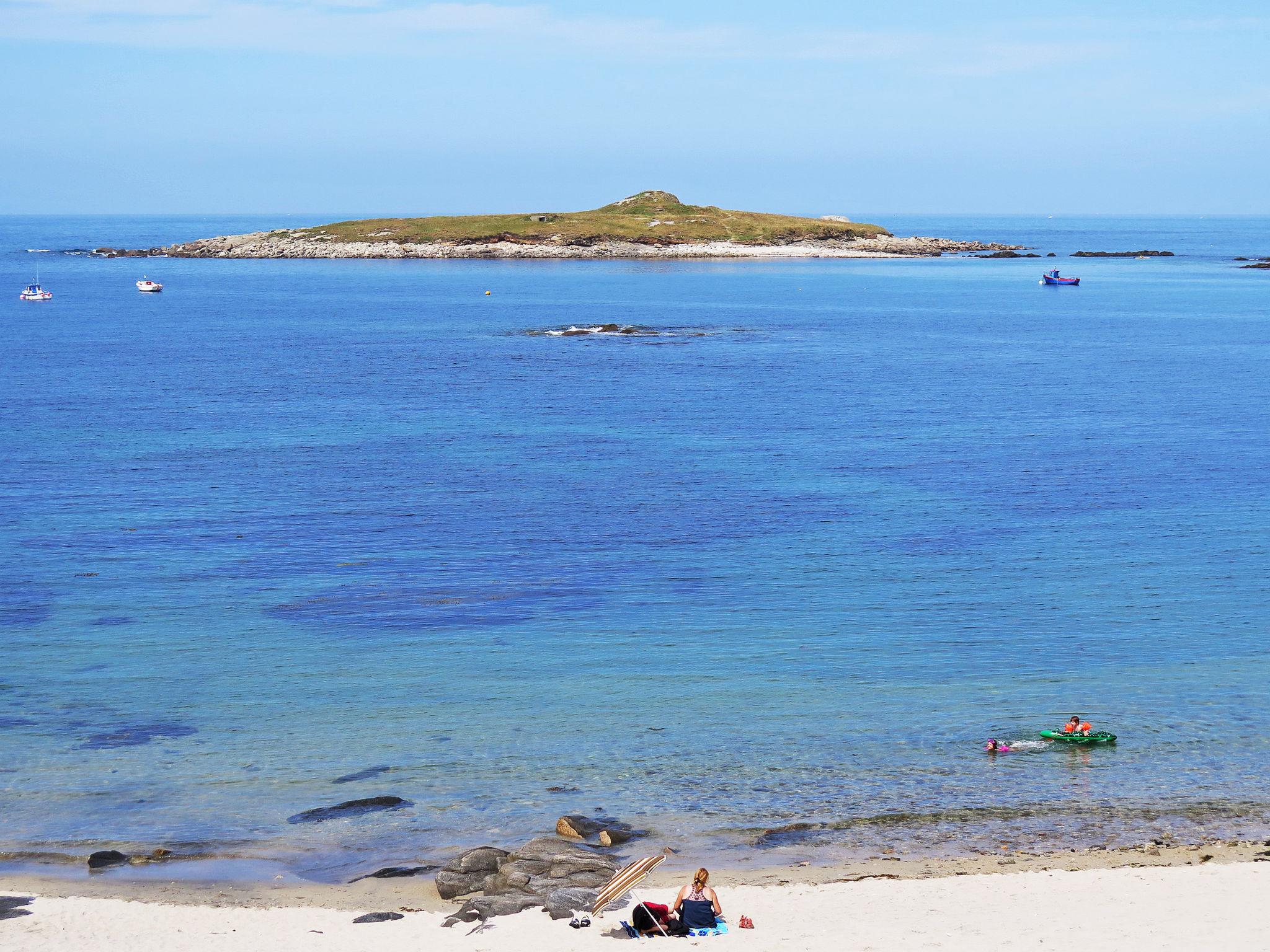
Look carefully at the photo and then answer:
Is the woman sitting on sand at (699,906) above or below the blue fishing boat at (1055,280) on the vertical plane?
below

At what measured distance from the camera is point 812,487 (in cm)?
5894

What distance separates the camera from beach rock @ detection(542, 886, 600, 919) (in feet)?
72.0

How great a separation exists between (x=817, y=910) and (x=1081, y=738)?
11.6 meters

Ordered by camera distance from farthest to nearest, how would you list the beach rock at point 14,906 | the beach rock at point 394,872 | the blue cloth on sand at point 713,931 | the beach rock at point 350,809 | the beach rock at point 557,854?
the beach rock at point 350,809, the beach rock at point 394,872, the beach rock at point 557,854, the beach rock at point 14,906, the blue cloth on sand at point 713,931

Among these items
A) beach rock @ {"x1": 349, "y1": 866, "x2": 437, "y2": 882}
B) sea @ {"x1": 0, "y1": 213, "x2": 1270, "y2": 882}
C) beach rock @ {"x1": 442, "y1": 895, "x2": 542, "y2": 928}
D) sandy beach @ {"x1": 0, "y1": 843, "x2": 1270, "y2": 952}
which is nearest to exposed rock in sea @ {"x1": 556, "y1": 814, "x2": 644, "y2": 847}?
sea @ {"x1": 0, "y1": 213, "x2": 1270, "y2": 882}

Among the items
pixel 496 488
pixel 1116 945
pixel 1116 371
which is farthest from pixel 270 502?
pixel 1116 371

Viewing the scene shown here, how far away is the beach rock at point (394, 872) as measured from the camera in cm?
2428

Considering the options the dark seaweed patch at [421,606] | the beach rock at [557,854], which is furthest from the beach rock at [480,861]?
the dark seaweed patch at [421,606]

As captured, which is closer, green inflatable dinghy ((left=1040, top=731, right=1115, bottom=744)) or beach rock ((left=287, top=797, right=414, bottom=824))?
beach rock ((left=287, top=797, right=414, bottom=824))

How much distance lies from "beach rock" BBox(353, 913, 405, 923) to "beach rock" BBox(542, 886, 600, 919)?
2528 mm

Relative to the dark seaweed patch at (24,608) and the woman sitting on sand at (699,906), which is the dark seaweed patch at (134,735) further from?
the woman sitting on sand at (699,906)

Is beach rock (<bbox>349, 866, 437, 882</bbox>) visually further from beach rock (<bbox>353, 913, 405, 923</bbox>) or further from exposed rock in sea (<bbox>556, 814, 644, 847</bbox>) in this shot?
exposed rock in sea (<bbox>556, 814, 644, 847</bbox>)

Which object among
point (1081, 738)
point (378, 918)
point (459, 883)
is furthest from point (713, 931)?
point (1081, 738)

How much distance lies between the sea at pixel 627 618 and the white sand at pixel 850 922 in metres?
2.02
